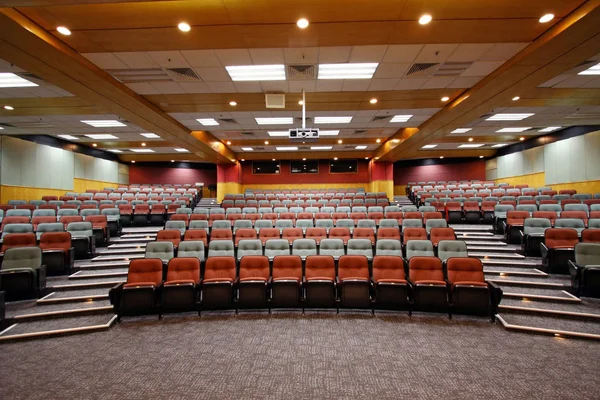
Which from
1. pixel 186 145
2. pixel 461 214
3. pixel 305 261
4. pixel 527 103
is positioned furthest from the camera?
pixel 186 145

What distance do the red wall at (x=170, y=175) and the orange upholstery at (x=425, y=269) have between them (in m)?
15.9

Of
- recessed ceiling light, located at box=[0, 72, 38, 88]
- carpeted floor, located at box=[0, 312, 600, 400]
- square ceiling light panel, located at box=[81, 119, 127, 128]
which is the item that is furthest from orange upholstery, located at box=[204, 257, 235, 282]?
square ceiling light panel, located at box=[81, 119, 127, 128]

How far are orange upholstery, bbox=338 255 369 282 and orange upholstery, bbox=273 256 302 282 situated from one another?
0.63m

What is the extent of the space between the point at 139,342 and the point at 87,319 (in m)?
1.22

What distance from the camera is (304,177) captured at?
54.6ft

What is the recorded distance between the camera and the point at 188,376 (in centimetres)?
272

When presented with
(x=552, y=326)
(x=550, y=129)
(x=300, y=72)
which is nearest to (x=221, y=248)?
(x=300, y=72)

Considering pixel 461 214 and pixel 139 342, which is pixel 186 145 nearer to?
pixel 139 342

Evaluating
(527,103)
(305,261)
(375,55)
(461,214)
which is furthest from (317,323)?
(527,103)

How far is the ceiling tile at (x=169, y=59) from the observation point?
15.8 feet

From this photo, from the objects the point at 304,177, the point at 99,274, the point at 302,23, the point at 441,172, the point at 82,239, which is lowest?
the point at 99,274

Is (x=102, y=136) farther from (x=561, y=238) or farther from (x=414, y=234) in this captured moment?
(x=561, y=238)

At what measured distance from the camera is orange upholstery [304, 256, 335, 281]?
4.55m

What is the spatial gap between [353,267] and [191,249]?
8.83 ft
